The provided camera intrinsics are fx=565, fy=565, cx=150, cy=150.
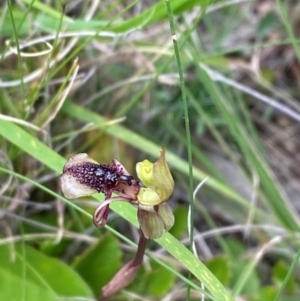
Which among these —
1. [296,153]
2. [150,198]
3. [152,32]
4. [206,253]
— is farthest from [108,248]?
[296,153]

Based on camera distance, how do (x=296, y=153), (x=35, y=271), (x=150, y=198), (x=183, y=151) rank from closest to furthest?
(x=150, y=198)
(x=35, y=271)
(x=183, y=151)
(x=296, y=153)

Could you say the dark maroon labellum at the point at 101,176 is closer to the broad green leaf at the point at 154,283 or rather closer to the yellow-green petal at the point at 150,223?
the yellow-green petal at the point at 150,223

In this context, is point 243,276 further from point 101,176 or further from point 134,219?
point 101,176

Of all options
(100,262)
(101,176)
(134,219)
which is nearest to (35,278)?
(100,262)

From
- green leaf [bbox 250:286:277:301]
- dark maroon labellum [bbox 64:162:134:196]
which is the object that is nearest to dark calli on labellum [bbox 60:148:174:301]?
dark maroon labellum [bbox 64:162:134:196]

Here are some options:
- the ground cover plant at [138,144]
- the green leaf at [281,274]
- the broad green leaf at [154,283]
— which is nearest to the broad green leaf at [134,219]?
the ground cover plant at [138,144]

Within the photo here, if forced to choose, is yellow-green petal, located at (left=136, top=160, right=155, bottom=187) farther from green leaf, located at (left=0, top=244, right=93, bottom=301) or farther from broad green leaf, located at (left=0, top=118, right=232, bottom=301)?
green leaf, located at (left=0, top=244, right=93, bottom=301)

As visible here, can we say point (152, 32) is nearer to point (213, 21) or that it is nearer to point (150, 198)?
point (213, 21)
